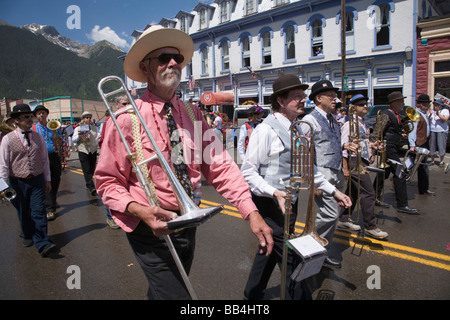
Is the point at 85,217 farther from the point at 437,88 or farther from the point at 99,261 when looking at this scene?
the point at 437,88

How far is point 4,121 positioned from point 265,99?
1963 centimetres

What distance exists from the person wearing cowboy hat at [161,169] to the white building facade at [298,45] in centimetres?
1784

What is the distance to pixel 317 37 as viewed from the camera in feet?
65.3

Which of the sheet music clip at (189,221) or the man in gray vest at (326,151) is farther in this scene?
the man in gray vest at (326,151)

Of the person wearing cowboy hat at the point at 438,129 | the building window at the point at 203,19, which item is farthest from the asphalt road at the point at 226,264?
the building window at the point at 203,19

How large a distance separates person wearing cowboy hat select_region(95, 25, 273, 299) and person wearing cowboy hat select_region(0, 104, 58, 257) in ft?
9.88

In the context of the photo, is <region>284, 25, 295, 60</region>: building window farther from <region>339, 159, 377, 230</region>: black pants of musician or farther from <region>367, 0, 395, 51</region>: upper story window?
<region>339, 159, 377, 230</region>: black pants of musician

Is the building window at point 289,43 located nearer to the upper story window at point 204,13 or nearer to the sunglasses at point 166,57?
the upper story window at point 204,13

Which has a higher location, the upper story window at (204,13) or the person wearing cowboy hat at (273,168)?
the upper story window at (204,13)

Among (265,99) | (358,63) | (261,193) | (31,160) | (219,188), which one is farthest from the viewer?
(265,99)

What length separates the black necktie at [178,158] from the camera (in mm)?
1880

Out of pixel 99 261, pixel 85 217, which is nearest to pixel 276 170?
pixel 99 261

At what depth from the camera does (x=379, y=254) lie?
3750 mm

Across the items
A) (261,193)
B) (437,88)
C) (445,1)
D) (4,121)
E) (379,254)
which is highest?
(445,1)
